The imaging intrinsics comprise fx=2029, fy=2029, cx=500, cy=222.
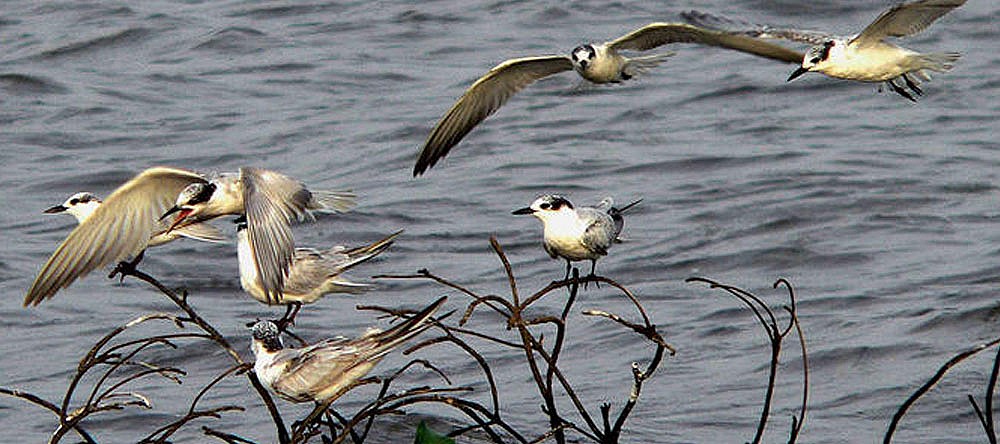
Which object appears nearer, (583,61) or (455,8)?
(583,61)

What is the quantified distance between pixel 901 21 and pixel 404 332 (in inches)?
137

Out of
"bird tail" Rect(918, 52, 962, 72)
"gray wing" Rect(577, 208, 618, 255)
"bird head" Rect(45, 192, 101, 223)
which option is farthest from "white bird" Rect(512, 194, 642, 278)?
"bird head" Rect(45, 192, 101, 223)

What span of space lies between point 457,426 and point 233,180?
8.02ft

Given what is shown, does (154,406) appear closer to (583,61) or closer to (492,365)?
(492,365)

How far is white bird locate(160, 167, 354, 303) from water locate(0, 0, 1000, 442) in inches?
91.2

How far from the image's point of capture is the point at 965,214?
13.7 meters

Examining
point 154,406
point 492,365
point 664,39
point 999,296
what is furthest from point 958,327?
point 154,406

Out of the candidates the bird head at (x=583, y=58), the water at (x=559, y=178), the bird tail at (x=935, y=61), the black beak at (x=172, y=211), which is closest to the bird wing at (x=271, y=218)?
the black beak at (x=172, y=211)

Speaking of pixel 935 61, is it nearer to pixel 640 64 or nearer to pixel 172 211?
pixel 640 64

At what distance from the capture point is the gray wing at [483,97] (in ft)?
28.9

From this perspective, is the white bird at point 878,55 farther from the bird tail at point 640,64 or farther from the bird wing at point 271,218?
the bird wing at point 271,218

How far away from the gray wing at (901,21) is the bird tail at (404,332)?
3029 mm

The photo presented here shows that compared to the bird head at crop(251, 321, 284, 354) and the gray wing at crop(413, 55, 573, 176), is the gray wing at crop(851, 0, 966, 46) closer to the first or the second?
the gray wing at crop(413, 55, 573, 176)

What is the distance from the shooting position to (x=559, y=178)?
1539cm
